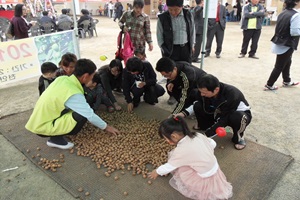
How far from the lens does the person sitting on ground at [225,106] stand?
2158 mm

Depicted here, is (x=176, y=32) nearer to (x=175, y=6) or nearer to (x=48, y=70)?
(x=175, y=6)

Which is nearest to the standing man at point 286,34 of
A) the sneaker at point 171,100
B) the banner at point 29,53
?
the sneaker at point 171,100

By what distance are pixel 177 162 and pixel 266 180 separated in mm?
831

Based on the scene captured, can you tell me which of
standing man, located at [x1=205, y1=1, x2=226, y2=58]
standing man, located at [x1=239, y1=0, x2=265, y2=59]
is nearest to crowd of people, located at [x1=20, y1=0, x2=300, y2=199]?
standing man, located at [x1=239, y1=0, x2=265, y2=59]

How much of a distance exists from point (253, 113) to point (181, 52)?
1.23 metres

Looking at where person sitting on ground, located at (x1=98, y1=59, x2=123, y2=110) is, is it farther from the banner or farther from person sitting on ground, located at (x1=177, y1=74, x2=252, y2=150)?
the banner

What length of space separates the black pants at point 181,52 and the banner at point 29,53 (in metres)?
2.05

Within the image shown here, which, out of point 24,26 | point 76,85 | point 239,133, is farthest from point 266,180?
point 24,26

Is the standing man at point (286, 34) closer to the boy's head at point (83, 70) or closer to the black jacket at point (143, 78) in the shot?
the black jacket at point (143, 78)

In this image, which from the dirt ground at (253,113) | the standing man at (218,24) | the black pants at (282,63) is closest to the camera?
the dirt ground at (253,113)

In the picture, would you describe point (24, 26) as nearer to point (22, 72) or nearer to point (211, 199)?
point (22, 72)

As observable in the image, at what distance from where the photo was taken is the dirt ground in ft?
6.52

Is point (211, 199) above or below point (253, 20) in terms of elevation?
below

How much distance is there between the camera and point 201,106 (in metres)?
2.56
